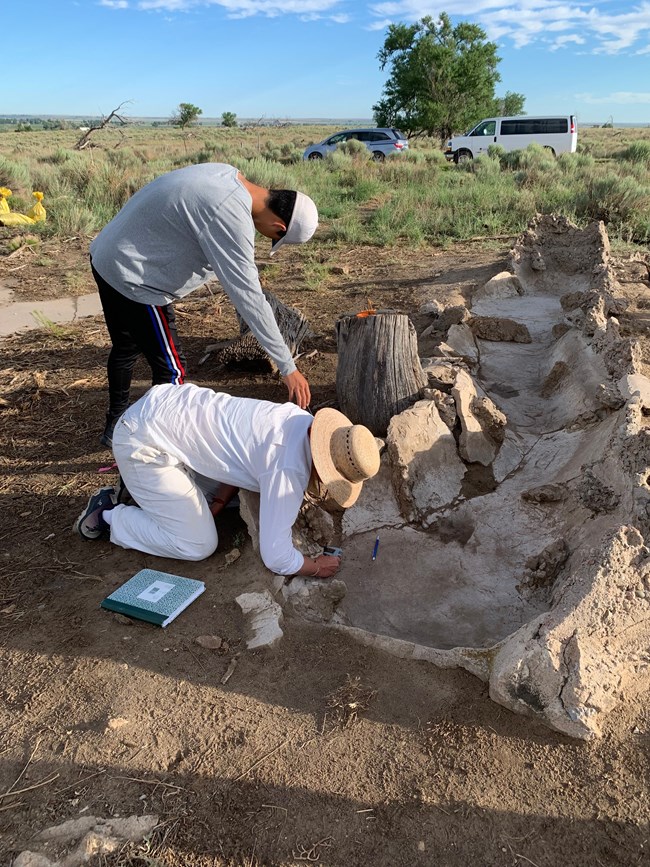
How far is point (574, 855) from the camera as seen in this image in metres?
1.90

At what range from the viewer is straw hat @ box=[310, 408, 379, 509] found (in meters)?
2.79

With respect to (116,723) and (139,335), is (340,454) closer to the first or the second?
(116,723)

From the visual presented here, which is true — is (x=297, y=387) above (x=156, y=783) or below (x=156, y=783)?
above

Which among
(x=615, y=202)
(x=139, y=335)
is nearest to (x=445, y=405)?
(x=139, y=335)

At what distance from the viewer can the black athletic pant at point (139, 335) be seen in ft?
11.5

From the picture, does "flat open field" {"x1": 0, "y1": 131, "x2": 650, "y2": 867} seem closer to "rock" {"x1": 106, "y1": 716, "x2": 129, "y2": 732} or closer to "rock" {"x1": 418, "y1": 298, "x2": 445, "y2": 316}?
"rock" {"x1": 106, "y1": 716, "x2": 129, "y2": 732}

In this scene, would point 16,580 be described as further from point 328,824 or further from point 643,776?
point 643,776

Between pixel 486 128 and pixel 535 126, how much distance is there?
1.60 m

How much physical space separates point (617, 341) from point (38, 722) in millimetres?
4017

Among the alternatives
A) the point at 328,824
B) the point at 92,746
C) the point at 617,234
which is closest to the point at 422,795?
the point at 328,824

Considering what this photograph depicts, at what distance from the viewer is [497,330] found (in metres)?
5.77

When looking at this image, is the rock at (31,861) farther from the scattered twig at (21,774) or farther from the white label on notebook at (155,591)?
the white label on notebook at (155,591)

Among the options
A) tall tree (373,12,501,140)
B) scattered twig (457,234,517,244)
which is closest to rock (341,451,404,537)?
scattered twig (457,234,517,244)

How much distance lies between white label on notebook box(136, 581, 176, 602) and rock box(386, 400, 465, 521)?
1321 millimetres
